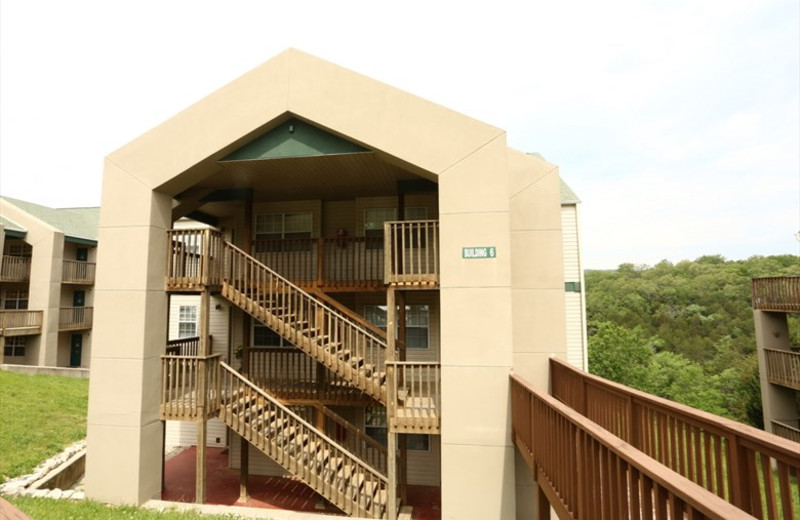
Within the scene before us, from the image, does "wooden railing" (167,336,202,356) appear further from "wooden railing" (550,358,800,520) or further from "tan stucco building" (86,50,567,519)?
"wooden railing" (550,358,800,520)

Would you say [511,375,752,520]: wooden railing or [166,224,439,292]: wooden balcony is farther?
[166,224,439,292]: wooden balcony

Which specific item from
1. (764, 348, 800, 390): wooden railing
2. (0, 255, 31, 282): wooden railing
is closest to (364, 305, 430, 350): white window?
(764, 348, 800, 390): wooden railing

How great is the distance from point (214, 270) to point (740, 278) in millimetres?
73609

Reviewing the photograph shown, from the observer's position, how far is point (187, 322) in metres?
14.7

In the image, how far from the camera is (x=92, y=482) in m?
8.12

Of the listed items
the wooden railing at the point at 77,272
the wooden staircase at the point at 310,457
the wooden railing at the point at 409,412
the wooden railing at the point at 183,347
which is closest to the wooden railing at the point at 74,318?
the wooden railing at the point at 77,272

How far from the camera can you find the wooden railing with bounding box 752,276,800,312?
52.2ft

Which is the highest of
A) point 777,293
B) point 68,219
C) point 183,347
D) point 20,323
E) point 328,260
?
point 68,219

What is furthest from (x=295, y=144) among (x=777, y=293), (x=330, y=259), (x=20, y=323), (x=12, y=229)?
(x=12, y=229)

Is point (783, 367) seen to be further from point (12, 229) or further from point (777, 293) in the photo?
point (12, 229)

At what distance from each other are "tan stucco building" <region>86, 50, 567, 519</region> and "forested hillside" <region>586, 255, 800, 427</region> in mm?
33293

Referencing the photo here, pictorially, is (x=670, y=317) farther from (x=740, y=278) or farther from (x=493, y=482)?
(x=493, y=482)

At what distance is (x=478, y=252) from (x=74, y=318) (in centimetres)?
2559

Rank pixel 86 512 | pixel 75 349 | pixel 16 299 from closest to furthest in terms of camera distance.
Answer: pixel 86 512 → pixel 16 299 → pixel 75 349
